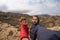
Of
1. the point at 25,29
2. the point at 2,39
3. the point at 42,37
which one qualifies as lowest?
the point at 2,39

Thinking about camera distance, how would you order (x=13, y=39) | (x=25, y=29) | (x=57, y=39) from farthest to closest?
(x=13, y=39) → (x=25, y=29) → (x=57, y=39)

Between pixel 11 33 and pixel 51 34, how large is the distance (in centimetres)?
933

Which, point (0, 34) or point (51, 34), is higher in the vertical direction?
point (51, 34)

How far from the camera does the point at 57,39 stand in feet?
6.48

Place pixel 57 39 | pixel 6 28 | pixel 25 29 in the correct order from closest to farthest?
pixel 57 39, pixel 25 29, pixel 6 28

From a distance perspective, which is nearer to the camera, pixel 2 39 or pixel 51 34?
pixel 51 34

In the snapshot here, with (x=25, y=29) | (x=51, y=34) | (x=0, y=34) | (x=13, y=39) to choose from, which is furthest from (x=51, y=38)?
(x=0, y=34)

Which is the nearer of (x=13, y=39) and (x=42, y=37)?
(x=42, y=37)

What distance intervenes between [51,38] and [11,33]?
934cm

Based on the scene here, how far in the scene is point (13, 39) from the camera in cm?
1072

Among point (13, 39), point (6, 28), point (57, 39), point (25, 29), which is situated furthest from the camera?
point (6, 28)

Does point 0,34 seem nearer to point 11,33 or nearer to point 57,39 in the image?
point 11,33

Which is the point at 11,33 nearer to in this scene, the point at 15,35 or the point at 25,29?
the point at 15,35

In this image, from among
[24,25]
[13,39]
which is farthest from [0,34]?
[24,25]
